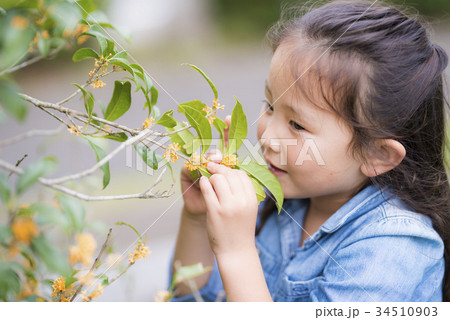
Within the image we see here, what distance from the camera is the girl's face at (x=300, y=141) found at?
102 cm

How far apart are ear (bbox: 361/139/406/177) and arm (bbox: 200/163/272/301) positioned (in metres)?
0.32

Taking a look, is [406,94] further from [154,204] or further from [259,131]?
[154,204]

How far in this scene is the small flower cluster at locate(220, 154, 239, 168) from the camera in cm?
94

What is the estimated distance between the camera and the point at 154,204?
2975 mm

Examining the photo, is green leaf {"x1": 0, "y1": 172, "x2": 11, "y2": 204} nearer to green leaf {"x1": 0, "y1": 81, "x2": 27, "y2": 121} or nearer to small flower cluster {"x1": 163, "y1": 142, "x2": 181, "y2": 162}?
green leaf {"x1": 0, "y1": 81, "x2": 27, "y2": 121}

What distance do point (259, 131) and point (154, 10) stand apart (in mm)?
6309

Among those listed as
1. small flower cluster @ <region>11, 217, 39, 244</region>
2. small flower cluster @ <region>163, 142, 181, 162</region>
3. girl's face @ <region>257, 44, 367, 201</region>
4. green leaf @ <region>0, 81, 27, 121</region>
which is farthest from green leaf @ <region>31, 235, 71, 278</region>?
girl's face @ <region>257, 44, 367, 201</region>

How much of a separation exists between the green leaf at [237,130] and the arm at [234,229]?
5cm

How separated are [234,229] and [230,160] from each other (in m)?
Result: 0.14

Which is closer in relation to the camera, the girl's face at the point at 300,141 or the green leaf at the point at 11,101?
the green leaf at the point at 11,101

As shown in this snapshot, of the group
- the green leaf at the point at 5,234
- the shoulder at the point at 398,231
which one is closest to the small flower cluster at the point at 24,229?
the green leaf at the point at 5,234

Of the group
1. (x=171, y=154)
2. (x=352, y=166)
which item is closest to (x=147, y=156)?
(x=171, y=154)

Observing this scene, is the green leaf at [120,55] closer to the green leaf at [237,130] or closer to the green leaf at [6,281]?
the green leaf at [237,130]
